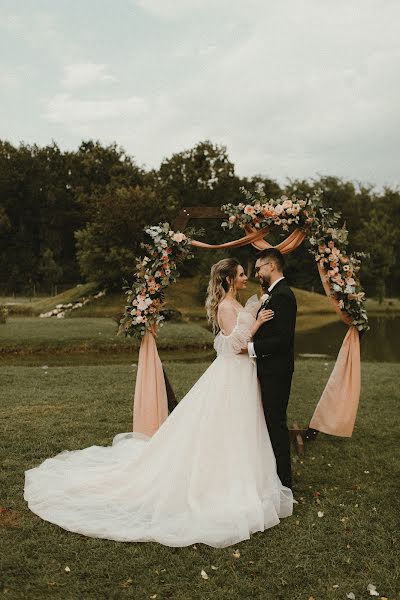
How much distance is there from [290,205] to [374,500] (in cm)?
381

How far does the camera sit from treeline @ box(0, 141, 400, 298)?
3412cm

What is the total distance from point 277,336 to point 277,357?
275mm

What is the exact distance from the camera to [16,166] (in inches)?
2265

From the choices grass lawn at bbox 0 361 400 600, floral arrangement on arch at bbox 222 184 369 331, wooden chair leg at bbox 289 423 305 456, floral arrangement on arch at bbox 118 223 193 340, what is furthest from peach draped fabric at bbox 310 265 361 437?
floral arrangement on arch at bbox 118 223 193 340

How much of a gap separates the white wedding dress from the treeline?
2724 centimetres

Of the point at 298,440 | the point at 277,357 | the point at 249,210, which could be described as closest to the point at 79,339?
the point at 298,440

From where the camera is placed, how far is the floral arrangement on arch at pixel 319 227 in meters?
7.78

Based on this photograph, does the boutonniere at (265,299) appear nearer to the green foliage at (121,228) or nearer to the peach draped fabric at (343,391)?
the peach draped fabric at (343,391)

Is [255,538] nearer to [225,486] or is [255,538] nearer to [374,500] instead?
[225,486]

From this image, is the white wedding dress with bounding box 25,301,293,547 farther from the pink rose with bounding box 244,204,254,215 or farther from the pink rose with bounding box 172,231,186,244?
the pink rose with bounding box 172,231,186,244

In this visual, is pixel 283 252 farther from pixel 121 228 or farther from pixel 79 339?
pixel 121 228

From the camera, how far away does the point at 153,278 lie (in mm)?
8258

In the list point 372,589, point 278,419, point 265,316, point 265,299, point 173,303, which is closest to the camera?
point 372,589

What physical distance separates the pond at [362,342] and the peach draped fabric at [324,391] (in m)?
11.1
